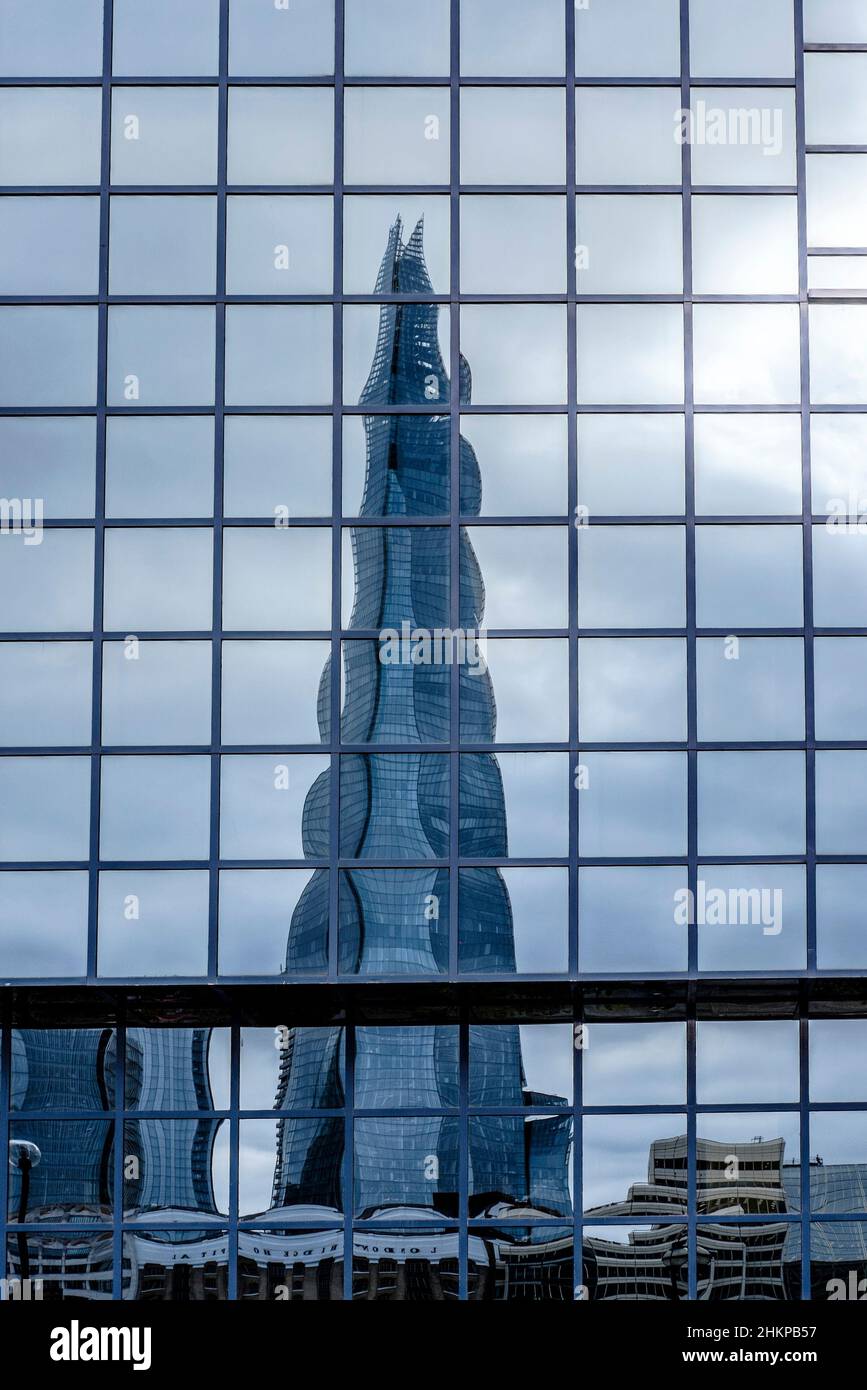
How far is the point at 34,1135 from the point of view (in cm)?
1583

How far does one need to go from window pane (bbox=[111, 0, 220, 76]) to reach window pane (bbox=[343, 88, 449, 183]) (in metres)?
1.50

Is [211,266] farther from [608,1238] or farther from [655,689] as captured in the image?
[608,1238]

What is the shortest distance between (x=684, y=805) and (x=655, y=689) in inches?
44.4

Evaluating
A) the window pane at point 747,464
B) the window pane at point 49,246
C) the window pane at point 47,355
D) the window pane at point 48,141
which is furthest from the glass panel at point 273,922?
the window pane at point 48,141

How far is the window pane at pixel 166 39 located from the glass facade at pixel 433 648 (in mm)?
39

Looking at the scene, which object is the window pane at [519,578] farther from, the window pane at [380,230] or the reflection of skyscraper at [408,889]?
the window pane at [380,230]

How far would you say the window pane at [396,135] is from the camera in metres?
16.5

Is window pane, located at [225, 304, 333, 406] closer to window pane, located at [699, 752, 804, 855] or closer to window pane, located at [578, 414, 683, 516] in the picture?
window pane, located at [578, 414, 683, 516]

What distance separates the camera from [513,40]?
54.4ft
